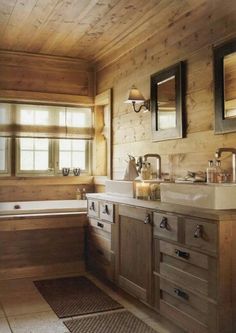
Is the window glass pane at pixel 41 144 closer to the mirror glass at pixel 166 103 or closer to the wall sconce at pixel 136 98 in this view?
the wall sconce at pixel 136 98

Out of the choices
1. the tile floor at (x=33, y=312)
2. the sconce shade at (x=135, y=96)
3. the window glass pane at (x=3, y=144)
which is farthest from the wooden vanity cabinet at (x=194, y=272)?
the window glass pane at (x=3, y=144)

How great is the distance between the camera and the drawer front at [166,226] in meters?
2.64

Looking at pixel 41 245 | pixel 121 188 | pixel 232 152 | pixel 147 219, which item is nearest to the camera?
pixel 232 152

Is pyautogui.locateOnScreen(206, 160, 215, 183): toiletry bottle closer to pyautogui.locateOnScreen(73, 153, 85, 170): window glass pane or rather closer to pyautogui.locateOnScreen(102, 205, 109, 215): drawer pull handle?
pyautogui.locateOnScreen(102, 205, 109, 215): drawer pull handle

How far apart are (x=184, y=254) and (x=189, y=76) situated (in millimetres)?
1479

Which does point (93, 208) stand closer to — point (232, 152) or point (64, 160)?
point (64, 160)

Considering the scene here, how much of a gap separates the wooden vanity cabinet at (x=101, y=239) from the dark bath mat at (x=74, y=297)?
0.18 meters

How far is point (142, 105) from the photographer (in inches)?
157

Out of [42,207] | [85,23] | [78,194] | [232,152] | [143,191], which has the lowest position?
[42,207]

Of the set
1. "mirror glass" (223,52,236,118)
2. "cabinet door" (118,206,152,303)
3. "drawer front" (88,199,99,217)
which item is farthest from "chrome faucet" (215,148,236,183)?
"drawer front" (88,199,99,217)

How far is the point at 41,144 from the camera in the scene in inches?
197

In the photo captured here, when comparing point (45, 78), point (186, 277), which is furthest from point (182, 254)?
point (45, 78)

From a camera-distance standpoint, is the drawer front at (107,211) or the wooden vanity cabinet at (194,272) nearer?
the wooden vanity cabinet at (194,272)

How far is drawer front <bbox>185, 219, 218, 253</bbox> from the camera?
2266 millimetres
